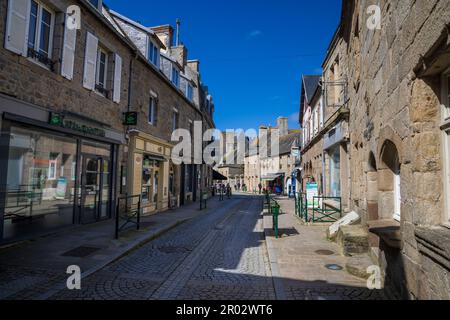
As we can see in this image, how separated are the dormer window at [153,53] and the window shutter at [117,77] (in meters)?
3.04

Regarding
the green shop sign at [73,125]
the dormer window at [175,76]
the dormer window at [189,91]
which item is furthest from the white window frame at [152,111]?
the dormer window at [189,91]

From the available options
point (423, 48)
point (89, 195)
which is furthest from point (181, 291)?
point (89, 195)

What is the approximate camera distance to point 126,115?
11109mm

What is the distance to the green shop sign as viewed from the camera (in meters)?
7.55

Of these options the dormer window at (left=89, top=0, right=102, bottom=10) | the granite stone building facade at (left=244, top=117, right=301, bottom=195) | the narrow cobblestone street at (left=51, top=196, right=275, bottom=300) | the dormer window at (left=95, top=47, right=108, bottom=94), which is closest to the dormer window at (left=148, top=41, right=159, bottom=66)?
the dormer window at (left=95, top=47, right=108, bottom=94)

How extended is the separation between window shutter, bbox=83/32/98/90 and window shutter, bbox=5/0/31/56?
217cm

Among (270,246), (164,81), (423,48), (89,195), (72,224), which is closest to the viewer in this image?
(423,48)

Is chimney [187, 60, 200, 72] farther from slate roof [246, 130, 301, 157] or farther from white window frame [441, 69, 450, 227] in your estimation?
white window frame [441, 69, 450, 227]

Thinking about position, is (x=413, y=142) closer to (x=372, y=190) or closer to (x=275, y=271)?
(x=372, y=190)

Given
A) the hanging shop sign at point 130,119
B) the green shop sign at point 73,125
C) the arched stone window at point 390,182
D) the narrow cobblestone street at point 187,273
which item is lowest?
the narrow cobblestone street at point 187,273

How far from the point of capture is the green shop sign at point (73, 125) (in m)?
7.55

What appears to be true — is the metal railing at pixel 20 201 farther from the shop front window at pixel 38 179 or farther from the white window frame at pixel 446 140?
the white window frame at pixel 446 140
